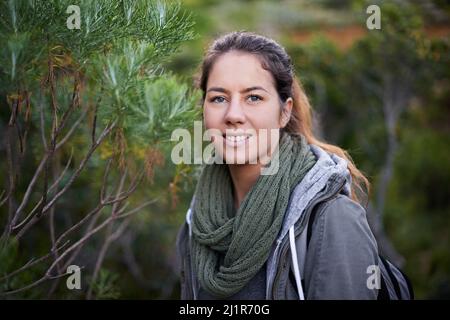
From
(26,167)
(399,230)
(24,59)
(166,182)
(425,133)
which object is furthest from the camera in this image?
(425,133)

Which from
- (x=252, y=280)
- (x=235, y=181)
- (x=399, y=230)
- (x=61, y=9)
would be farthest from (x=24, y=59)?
(x=399, y=230)

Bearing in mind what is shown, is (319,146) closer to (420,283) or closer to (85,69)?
(85,69)

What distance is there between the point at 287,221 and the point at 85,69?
933 millimetres

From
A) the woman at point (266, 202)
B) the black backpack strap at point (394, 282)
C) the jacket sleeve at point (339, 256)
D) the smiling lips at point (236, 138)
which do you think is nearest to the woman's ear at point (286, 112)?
the woman at point (266, 202)

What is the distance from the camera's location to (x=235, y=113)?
1792mm

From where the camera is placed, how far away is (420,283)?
17.5ft

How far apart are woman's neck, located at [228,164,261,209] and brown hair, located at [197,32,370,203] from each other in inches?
10.7

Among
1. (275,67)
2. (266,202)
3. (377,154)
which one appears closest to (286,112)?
(275,67)

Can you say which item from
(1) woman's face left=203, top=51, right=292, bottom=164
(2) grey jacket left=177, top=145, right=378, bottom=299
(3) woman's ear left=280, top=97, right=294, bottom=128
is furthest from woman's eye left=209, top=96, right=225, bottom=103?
(2) grey jacket left=177, top=145, right=378, bottom=299

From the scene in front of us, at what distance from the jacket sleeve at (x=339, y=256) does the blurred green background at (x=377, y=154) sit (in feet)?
2.64

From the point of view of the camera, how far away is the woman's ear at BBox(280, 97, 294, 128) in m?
2.00

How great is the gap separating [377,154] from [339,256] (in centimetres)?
410

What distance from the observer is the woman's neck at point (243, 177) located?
6.57ft

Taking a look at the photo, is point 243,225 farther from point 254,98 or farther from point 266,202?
point 254,98
